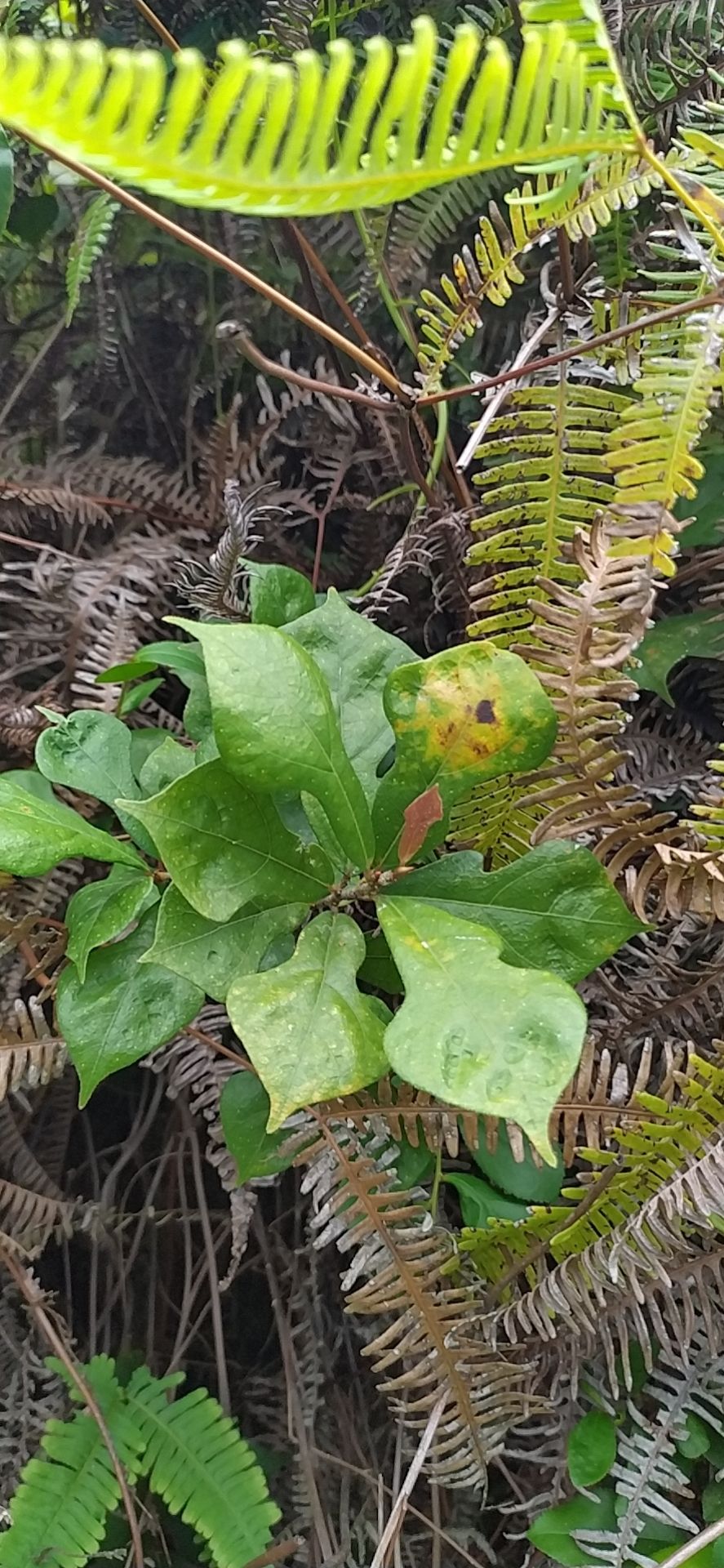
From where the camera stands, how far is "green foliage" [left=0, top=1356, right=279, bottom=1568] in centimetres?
71

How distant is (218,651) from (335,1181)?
35cm

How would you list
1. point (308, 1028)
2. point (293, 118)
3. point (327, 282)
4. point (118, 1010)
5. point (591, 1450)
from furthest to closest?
point (327, 282) < point (591, 1450) < point (118, 1010) < point (308, 1028) < point (293, 118)

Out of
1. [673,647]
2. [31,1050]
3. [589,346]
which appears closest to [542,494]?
[589,346]

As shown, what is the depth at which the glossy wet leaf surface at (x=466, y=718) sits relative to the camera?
470 mm

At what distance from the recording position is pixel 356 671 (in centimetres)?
55

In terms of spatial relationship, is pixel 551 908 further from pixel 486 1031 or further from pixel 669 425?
pixel 669 425

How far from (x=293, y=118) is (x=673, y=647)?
0.52m

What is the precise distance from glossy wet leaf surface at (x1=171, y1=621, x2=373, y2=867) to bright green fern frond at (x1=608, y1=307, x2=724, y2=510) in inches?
7.1

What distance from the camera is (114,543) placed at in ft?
2.90

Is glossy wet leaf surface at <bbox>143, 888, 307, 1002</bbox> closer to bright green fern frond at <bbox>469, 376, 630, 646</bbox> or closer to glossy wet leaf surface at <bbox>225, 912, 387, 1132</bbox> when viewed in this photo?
glossy wet leaf surface at <bbox>225, 912, 387, 1132</bbox>

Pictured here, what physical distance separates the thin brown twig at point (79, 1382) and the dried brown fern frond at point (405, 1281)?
292 mm

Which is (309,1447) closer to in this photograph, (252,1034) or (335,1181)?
(335,1181)

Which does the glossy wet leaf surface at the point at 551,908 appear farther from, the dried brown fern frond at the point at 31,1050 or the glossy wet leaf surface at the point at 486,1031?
the dried brown fern frond at the point at 31,1050

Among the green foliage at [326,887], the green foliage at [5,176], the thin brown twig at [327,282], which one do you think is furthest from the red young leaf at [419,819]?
the green foliage at [5,176]
